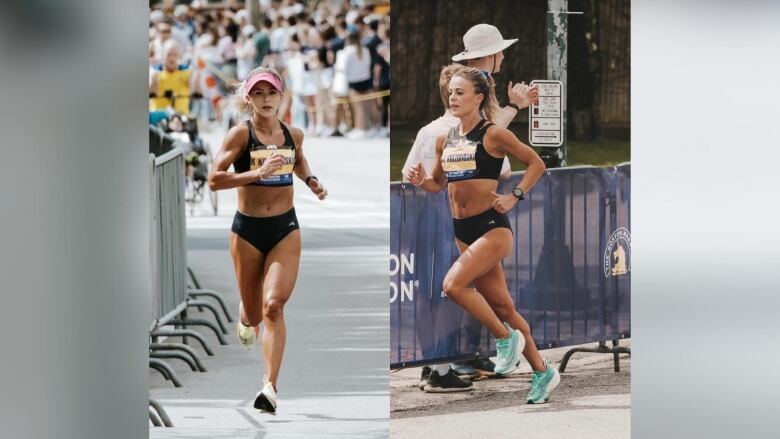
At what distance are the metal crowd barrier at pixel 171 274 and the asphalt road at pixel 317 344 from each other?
0.13m

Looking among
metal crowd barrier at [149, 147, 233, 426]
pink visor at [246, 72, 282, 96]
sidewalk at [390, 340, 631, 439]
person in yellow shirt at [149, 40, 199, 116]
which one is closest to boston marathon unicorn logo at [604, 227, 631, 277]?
sidewalk at [390, 340, 631, 439]

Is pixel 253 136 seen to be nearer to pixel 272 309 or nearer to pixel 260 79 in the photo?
pixel 260 79

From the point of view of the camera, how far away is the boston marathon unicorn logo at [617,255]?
6.91 meters

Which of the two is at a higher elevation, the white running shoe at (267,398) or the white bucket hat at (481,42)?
the white bucket hat at (481,42)

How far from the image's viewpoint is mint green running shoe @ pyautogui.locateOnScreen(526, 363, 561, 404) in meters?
6.72

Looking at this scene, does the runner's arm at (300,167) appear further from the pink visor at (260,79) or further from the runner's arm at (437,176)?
the runner's arm at (437,176)

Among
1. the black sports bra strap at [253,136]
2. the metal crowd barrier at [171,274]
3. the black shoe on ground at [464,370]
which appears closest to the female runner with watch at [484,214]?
the black shoe on ground at [464,370]

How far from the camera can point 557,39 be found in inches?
263

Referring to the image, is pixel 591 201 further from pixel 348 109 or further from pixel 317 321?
pixel 348 109

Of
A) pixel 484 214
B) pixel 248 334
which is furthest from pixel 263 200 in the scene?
pixel 484 214

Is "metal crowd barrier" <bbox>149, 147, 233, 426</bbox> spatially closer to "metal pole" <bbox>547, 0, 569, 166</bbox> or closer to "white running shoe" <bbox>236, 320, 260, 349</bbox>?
"white running shoe" <bbox>236, 320, 260, 349</bbox>

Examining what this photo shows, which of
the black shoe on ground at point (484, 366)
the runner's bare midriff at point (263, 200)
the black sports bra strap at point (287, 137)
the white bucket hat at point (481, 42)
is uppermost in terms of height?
the white bucket hat at point (481, 42)

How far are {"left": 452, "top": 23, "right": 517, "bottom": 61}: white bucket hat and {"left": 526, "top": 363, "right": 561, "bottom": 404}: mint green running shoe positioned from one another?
1444mm
